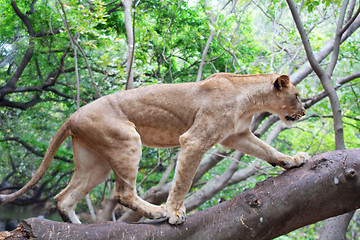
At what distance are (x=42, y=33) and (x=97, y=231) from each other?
23.9ft

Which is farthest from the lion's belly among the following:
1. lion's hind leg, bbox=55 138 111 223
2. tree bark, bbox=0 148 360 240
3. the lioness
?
tree bark, bbox=0 148 360 240

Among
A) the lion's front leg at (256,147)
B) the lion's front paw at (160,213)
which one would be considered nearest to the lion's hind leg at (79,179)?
the lion's front paw at (160,213)

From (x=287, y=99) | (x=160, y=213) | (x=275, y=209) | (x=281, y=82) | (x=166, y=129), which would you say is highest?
(x=281, y=82)

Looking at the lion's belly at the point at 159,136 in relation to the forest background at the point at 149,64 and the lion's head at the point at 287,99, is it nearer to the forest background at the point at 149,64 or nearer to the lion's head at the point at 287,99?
the lion's head at the point at 287,99

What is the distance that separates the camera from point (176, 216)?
10.3 feet

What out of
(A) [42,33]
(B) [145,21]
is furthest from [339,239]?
(A) [42,33]

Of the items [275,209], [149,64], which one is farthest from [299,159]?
[149,64]

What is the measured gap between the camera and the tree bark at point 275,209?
9.85 feet

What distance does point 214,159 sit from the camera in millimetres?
7469

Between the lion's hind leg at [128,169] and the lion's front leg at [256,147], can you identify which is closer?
the lion's hind leg at [128,169]

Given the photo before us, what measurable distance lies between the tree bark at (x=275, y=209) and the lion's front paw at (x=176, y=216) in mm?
44

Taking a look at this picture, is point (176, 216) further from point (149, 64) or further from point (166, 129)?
point (149, 64)

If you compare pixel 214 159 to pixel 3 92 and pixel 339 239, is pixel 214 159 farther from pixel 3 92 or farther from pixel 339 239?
pixel 3 92

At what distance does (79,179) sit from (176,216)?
1101 millimetres
